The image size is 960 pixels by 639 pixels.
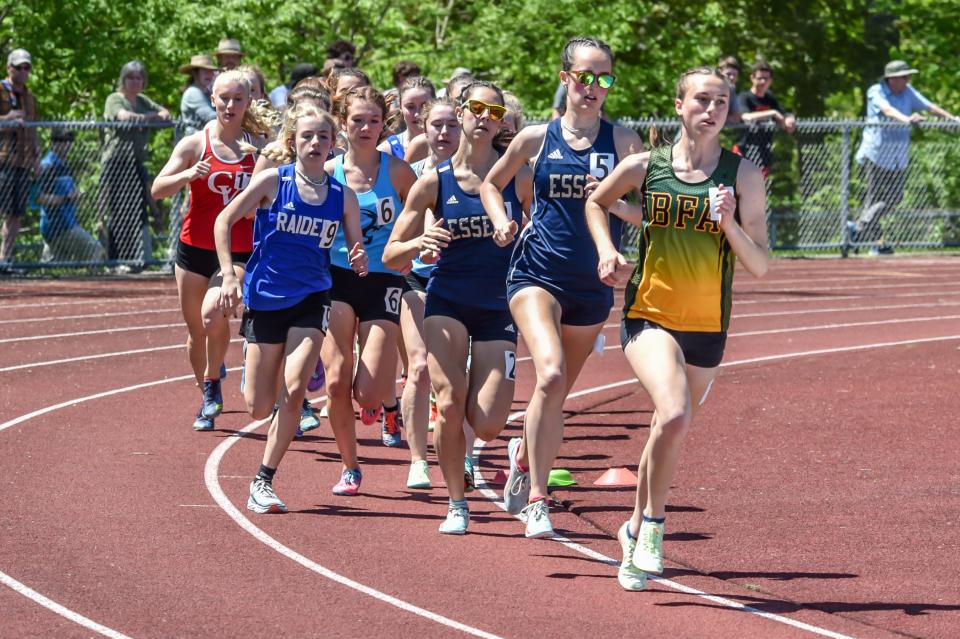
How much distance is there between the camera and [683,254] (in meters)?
7.12

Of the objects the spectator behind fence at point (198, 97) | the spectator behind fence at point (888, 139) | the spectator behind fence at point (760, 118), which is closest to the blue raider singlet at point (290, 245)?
the spectator behind fence at point (198, 97)

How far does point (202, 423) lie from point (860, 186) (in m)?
15.1

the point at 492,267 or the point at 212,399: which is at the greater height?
the point at 492,267

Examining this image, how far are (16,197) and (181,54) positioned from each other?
762cm

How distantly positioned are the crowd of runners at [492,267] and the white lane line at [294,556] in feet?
0.97

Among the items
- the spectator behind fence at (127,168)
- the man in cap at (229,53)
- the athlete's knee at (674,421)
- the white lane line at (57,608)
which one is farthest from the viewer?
the spectator behind fence at (127,168)

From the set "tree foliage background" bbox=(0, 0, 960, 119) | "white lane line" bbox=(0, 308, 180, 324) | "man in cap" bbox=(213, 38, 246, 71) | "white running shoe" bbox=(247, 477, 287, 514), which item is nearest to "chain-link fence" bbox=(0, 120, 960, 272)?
"man in cap" bbox=(213, 38, 246, 71)

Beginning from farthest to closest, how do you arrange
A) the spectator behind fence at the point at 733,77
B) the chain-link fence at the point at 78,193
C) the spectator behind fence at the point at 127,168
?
the spectator behind fence at the point at 733,77
the spectator behind fence at the point at 127,168
the chain-link fence at the point at 78,193

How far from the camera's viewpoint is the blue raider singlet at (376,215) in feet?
31.3

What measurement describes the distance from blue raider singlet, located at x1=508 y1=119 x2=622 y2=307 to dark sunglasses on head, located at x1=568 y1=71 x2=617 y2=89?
0.74 ft

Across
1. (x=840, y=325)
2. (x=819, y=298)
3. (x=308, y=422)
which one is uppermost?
(x=308, y=422)

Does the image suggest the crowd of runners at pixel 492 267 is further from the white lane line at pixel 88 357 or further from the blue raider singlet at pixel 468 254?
the white lane line at pixel 88 357

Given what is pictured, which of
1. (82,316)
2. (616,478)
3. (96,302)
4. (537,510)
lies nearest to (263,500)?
(537,510)

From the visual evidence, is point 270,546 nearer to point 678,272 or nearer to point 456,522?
point 456,522
